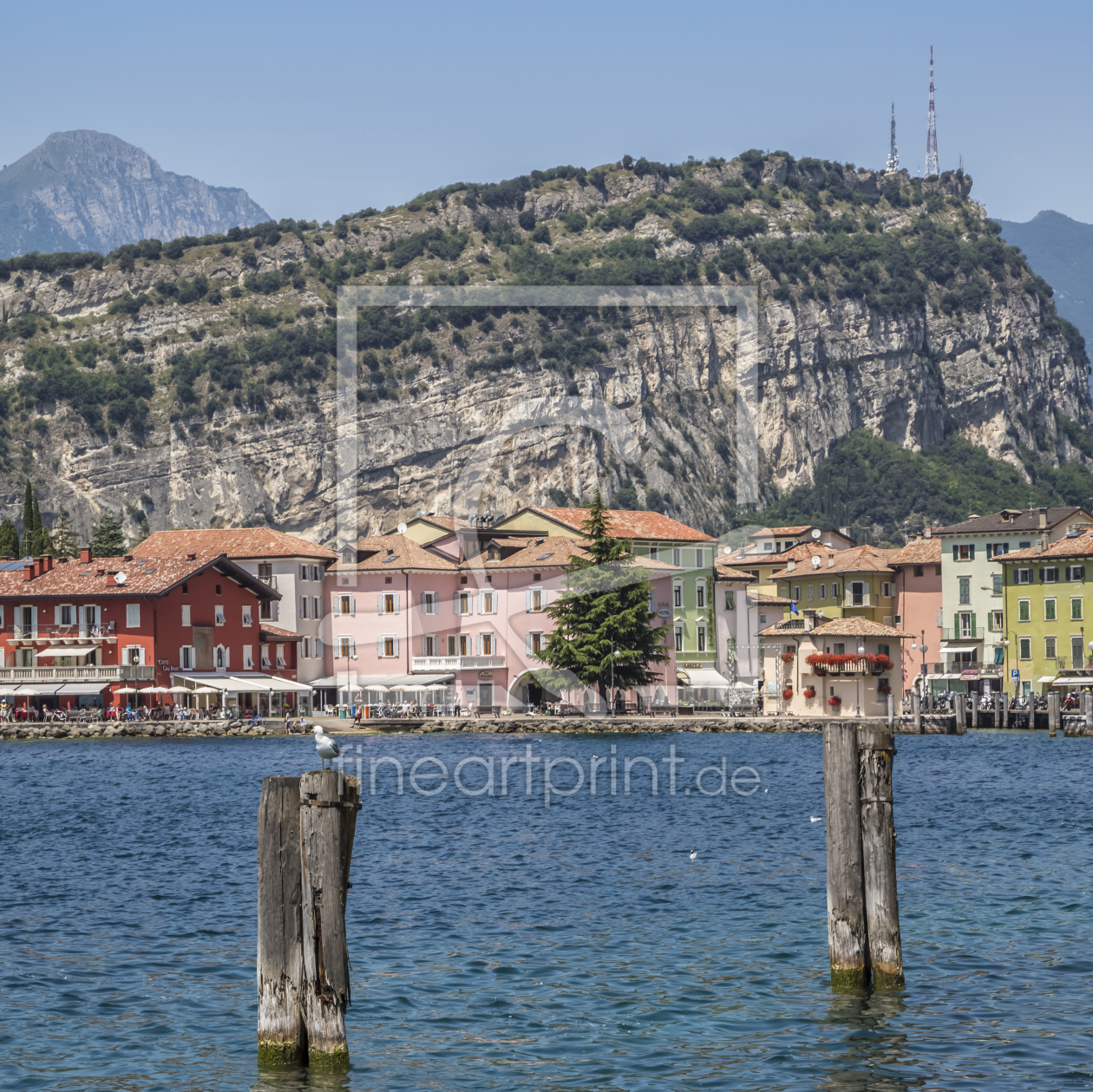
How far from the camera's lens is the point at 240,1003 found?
60.3 feet

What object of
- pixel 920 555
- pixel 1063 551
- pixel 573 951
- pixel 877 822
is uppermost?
pixel 920 555

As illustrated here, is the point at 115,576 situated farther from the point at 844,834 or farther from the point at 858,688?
the point at 844,834

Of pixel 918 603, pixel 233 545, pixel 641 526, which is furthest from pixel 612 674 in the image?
pixel 233 545

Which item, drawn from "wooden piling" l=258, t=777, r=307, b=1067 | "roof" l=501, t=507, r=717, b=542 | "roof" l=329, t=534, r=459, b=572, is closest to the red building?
"roof" l=329, t=534, r=459, b=572

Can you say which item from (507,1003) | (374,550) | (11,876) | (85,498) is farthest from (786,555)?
(85,498)

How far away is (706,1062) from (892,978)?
7.95 feet

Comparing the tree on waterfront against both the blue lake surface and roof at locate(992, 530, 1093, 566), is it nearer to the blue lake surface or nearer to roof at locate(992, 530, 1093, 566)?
roof at locate(992, 530, 1093, 566)

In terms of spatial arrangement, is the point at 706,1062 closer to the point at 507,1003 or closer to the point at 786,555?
the point at 507,1003

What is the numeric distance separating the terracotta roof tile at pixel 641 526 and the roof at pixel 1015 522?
565 inches

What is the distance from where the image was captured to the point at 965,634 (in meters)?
95.1

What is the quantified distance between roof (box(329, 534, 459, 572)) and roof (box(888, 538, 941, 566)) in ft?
88.4

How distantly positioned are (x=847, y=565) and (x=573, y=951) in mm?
81408

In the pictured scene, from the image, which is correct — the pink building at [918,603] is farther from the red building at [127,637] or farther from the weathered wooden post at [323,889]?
the weathered wooden post at [323,889]

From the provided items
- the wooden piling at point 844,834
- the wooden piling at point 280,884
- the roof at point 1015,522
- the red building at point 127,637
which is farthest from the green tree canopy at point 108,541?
the wooden piling at point 280,884
